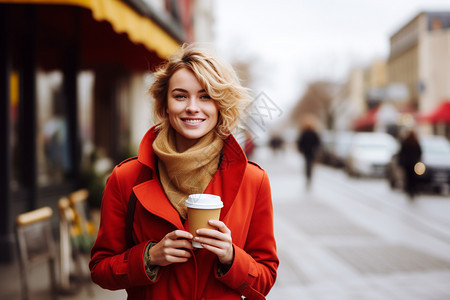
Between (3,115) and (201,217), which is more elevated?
(3,115)

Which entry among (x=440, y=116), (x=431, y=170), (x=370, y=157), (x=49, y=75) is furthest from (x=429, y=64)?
(x=49, y=75)

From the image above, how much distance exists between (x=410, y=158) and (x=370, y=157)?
7183 mm

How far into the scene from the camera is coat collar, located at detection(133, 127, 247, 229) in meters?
1.90

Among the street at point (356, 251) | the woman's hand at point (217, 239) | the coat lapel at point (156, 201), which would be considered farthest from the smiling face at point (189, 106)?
the street at point (356, 251)

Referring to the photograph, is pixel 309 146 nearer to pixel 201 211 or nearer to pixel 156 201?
pixel 156 201

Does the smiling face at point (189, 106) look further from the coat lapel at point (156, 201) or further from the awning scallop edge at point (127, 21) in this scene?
the awning scallop edge at point (127, 21)

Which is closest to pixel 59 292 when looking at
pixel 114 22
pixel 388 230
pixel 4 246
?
pixel 4 246

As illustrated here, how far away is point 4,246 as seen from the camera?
6094mm

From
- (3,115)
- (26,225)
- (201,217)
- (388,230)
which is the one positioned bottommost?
(388,230)

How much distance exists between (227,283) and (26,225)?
2998 mm

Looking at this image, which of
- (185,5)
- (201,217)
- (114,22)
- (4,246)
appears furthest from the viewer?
(185,5)

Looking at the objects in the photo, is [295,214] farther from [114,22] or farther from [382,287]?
[114,22]

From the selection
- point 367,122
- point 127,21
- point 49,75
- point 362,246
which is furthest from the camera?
point 367,122

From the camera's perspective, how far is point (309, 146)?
1588 cm
